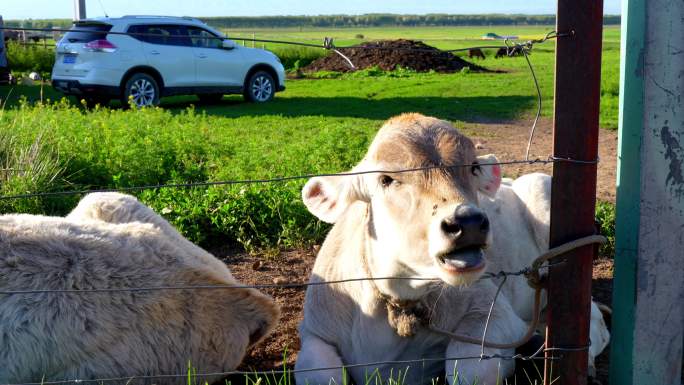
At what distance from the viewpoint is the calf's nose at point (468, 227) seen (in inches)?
130

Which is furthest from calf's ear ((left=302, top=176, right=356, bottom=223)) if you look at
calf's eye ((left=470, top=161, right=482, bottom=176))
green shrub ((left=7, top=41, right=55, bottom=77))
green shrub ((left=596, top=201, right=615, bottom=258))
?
green shrub ((left=7, top=41, right=55, bottom=77))

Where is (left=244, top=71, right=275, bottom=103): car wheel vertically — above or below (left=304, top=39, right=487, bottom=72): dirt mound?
below

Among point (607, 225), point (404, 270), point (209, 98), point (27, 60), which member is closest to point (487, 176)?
point (404, 270)

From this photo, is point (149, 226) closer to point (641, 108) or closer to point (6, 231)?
point (6, 231)

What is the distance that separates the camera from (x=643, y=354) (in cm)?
354

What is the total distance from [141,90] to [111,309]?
14.3 meters

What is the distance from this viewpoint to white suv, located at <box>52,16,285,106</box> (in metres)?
17.1

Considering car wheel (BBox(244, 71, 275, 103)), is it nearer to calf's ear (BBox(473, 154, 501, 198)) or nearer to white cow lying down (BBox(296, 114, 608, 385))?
white cow lying down (BBox(296, 114, 608, 385))

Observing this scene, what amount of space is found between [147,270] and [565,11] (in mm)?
2181

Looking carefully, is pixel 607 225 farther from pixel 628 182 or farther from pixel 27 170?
pixel 27 170

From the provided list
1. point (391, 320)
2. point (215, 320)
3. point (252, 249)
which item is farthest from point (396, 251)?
point (252, 249)

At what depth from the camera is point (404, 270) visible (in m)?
3.77

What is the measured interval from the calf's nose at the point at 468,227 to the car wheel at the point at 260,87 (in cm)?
1641

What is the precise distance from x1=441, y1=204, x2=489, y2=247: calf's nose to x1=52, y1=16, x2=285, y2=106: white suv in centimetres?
1350
